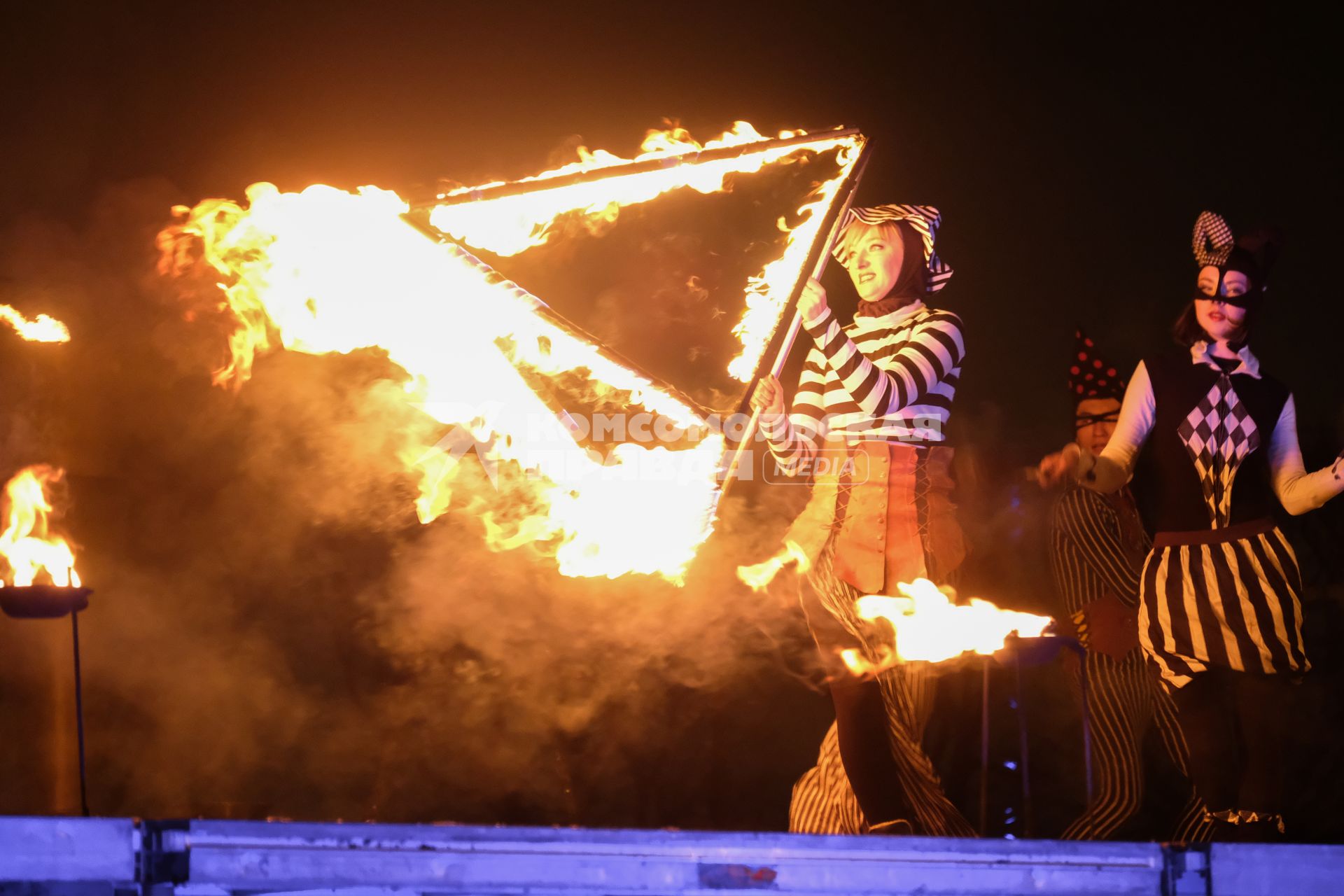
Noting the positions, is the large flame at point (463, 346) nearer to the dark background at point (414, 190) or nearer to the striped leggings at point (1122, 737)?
the dark background at point (414, 190)

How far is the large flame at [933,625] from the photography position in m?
3.16

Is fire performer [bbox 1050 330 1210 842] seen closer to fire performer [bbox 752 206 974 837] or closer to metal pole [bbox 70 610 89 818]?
fire performer [bbox 752 206 974 837]

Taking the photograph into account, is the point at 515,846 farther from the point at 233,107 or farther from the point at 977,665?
the point at 233,107

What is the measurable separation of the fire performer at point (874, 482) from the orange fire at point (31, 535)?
2.28 metres

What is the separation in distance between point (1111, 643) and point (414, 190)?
2.55 metres

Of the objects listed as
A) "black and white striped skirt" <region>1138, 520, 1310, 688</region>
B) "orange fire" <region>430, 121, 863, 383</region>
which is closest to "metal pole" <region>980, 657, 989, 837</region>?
"black and white striped skirt" <region>1138, 520, 1310, 688</region>

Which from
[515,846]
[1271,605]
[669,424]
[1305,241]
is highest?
[1305,241]

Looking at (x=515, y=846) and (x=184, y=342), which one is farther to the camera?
(x=184, y=342)

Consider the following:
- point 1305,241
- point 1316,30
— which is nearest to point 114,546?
point 1305,241

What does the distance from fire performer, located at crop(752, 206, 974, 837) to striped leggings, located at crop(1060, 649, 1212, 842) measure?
42 cm

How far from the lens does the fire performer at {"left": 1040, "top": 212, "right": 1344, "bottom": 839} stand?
124 inches

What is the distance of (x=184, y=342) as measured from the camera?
137 inches

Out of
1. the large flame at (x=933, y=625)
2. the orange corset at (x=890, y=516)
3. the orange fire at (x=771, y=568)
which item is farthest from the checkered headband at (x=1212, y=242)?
the orange fire at (x=771, y=568)

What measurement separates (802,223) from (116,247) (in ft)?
7.15
